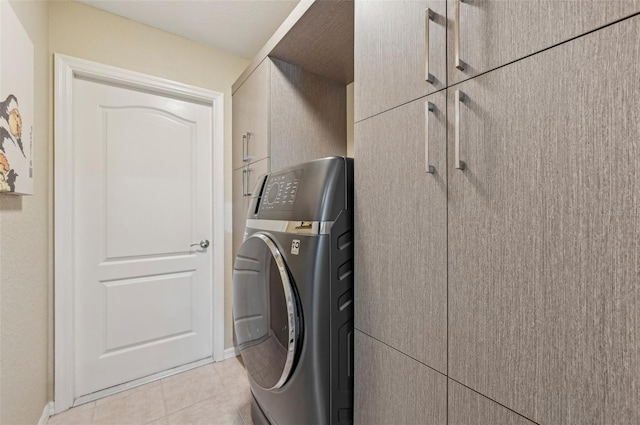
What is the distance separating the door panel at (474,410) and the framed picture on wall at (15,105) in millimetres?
1632

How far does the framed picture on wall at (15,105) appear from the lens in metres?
1.07

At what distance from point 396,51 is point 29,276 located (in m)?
1.90

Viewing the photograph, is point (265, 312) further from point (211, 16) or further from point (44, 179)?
point (211, 16)

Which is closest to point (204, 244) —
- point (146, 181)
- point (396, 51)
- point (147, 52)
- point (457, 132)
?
point (146, 181)

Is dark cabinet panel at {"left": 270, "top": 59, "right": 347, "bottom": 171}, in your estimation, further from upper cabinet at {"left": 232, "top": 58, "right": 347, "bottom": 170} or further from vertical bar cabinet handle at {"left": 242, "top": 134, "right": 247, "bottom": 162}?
vertical bar cabinet handle at {"left": 242, "top": 134, "right": 247, "bottom": 162}

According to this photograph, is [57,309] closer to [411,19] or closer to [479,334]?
[479,334]

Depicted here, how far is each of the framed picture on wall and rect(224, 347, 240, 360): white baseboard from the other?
166cm

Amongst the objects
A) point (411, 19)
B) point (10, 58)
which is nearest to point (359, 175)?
point (411, 19)

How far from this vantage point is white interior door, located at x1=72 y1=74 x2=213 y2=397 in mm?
1812

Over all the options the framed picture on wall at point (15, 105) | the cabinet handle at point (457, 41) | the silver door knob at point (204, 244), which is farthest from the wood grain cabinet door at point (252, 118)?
the cabinet handle at point (457, 41)

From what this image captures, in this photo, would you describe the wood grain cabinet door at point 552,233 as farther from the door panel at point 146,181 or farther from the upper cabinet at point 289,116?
the door panel at point 146,181

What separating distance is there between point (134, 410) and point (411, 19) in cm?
236

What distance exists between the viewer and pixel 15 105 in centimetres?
118

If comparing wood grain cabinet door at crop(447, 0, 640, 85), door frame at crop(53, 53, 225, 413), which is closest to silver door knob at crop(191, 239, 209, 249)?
door frame at crop(53, 53, 225, 413)
